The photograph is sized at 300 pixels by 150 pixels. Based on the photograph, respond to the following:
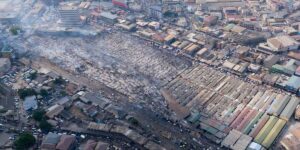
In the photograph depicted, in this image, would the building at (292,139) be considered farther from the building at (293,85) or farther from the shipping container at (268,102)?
the building at (293,85)

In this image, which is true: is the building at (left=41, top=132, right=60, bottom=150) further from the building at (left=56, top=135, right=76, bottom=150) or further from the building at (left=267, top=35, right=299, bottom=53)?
the building at (left=267, top=35, right=299, bottom=53)

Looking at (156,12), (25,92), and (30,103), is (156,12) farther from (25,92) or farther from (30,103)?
(30,103)

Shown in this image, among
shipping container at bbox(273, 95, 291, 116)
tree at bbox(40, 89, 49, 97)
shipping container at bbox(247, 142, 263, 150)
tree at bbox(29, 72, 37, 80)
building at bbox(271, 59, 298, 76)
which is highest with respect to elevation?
building at bbox(271, 59, 298, 76)

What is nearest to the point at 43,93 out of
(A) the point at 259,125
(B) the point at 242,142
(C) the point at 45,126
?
(C) the point at 45,126

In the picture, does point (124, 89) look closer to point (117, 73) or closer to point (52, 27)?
point (117, 73)

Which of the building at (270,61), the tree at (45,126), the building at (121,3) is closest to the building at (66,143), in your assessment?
the tree at (45,126)

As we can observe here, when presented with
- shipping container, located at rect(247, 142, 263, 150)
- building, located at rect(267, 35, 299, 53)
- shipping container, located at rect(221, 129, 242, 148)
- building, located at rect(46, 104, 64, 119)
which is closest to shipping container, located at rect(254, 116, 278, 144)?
shipping container, located at rect(247, 142, 263, 150)
